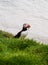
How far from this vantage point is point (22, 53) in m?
4.98

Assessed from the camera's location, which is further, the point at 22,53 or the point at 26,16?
the point at 26,16

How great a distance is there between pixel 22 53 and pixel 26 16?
8.70 meters

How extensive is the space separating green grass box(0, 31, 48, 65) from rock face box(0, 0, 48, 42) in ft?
14.2

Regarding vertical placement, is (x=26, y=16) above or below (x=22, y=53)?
below

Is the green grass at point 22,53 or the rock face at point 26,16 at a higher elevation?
the green grass at point 22,53

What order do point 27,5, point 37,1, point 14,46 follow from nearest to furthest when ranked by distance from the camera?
point 14,46, point 27,5, point 37,1

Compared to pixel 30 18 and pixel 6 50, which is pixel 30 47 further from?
pixel 30 18

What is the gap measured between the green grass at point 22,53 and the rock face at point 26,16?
4.32 metres

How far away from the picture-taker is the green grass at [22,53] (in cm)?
462

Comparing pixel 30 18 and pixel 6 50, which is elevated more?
pixel 6 50

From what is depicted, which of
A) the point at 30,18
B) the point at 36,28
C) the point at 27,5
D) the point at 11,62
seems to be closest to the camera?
the point at 11,62

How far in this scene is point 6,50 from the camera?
17.2ft

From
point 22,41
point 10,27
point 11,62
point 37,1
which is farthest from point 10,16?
point 11,62

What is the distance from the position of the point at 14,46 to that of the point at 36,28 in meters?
6.33
